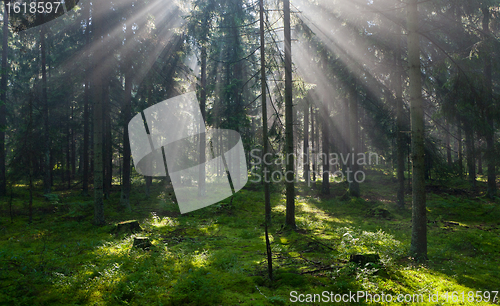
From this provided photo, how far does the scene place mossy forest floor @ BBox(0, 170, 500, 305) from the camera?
4.84 metres

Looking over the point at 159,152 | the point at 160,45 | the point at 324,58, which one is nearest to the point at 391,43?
the point at 324,58

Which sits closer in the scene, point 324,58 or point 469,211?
point 469,211

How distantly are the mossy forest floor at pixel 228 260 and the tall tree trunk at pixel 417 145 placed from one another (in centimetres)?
56

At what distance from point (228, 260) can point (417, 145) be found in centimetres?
577

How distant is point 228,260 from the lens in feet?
22.5

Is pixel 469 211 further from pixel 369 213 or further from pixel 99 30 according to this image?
pixel 99 30

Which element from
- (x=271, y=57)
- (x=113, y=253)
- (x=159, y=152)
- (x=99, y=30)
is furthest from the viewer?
(x=159, y=152)

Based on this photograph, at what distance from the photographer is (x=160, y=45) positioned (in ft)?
53.2

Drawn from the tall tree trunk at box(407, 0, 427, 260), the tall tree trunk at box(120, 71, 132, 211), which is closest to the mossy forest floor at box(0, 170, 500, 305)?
the tall tree trunk at box(407, 0, 427, 260)

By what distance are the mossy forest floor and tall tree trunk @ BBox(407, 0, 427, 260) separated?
0.56m

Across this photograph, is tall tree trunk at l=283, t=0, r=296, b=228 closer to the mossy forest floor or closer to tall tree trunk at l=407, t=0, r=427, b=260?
the mossy forest floor

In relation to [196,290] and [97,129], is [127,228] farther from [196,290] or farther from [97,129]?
[196,290]

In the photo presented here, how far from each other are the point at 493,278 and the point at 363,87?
12685mm

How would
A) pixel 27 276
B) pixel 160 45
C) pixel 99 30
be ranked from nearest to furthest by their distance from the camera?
pixel 27 276 → pixel 99 30 → pixel 160 45
